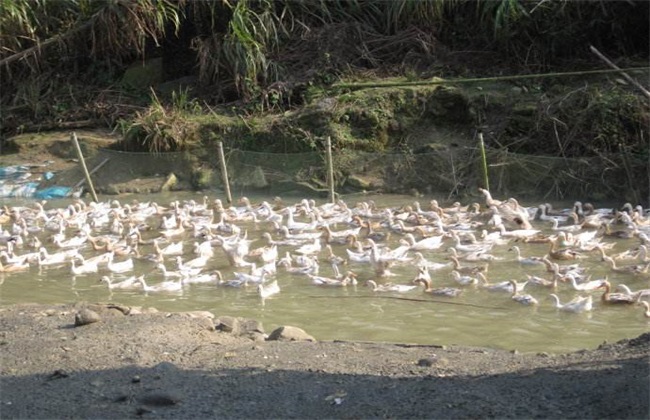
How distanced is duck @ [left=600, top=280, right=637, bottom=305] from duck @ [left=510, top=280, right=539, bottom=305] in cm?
68

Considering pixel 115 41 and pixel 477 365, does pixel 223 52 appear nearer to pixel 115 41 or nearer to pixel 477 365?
pixel 115 41

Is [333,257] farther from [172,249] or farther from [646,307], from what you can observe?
[646,307]

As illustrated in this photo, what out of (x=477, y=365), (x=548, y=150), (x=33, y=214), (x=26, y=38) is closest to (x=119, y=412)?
(x=477, y=365)

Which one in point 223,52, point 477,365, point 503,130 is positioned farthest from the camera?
point 223,52

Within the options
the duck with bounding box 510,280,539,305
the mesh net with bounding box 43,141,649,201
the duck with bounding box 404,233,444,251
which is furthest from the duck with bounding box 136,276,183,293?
the mesh net with bounding box 43,141,649,201

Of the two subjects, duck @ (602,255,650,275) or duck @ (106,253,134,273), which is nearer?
duck @ (602,255,650,275)

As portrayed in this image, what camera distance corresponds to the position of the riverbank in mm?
5703

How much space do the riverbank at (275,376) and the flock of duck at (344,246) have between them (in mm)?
2469

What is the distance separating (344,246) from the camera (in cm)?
1288

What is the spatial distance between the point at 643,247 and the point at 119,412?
7324 mm

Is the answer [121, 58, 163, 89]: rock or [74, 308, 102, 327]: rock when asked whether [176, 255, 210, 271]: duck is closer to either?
[74, 308, 102, 327]: rock

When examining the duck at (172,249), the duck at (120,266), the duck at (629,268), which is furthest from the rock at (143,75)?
the duck at (629,268)

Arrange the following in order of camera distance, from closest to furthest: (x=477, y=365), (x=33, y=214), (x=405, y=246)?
(x=477, y=365) < (x=405, y=246) < (x=33, y=214)

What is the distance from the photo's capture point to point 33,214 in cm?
1562
